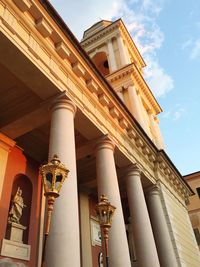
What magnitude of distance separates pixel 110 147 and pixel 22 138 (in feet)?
10.9

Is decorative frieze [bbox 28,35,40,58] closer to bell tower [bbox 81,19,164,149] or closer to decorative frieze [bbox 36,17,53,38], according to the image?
decorative frieze [bbox 36,17,53,38]

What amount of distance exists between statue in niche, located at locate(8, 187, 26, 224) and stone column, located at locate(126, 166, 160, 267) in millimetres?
4185

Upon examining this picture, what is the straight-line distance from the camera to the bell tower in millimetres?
18922

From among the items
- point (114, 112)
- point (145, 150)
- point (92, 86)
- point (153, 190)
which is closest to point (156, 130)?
point (145, 150)

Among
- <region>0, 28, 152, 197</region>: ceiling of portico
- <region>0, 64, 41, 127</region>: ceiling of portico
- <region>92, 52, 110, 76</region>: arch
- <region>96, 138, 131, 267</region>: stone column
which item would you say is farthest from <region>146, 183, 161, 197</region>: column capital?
<region>92, 52, 110, 76</region>: arch

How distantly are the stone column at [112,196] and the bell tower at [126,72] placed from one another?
8.88 m

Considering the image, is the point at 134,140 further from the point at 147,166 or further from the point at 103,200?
the point at 103,200

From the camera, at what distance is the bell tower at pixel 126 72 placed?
18.9 m

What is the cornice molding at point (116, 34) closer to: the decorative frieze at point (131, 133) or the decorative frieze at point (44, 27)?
the decorative frieze at point (131, 133)

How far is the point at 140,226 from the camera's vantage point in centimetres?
995

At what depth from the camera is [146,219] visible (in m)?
10.1

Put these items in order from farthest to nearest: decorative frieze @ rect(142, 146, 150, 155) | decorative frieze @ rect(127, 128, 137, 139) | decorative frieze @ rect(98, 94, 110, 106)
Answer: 1. decorative frieze @ rect(142, 146, 150, 155)
2. decorative frieze @ rect(127, 128, 137, 139)
3. decorative frieze @ rect(98, 94, 110, 106)

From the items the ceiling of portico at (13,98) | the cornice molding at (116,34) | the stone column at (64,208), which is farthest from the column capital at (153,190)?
the cornice molding at (116,34)

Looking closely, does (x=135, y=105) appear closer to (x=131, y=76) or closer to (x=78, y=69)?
(x=131, y=76)
